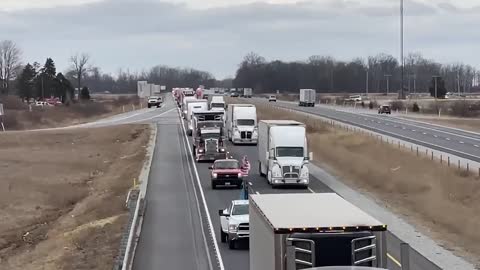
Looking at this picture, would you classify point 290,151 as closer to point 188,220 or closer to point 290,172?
point 290,172

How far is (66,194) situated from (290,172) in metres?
14.1

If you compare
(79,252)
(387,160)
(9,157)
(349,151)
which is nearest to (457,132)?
(349,151)

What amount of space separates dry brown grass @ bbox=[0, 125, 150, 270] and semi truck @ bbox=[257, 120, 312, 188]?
8240mm

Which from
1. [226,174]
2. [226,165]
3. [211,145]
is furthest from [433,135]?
[226,174]

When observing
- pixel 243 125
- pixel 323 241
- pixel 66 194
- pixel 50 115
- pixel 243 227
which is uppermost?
pixel 323 241

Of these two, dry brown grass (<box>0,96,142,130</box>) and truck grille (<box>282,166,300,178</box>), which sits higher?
truck grille (<box>282,166,300,178</box>)

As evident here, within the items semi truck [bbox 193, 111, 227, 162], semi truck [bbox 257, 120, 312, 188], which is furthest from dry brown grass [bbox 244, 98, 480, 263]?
semi truck [bbox 193, 111, 227, 162]

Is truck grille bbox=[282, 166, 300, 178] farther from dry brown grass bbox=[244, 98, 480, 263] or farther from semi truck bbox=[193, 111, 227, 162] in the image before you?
semi truck bbox=[193, 111, 227, 162]

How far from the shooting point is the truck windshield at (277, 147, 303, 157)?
149 ft

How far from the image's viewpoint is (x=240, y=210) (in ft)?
90.8

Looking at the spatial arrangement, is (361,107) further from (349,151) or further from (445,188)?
(445,188)

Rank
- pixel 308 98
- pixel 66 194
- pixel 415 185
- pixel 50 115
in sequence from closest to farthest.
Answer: pixel 415 185, pixel 66 194, pixel 50 115, pixel 308 98

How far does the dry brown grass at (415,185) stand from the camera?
1238 inches

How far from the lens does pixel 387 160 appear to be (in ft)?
188
